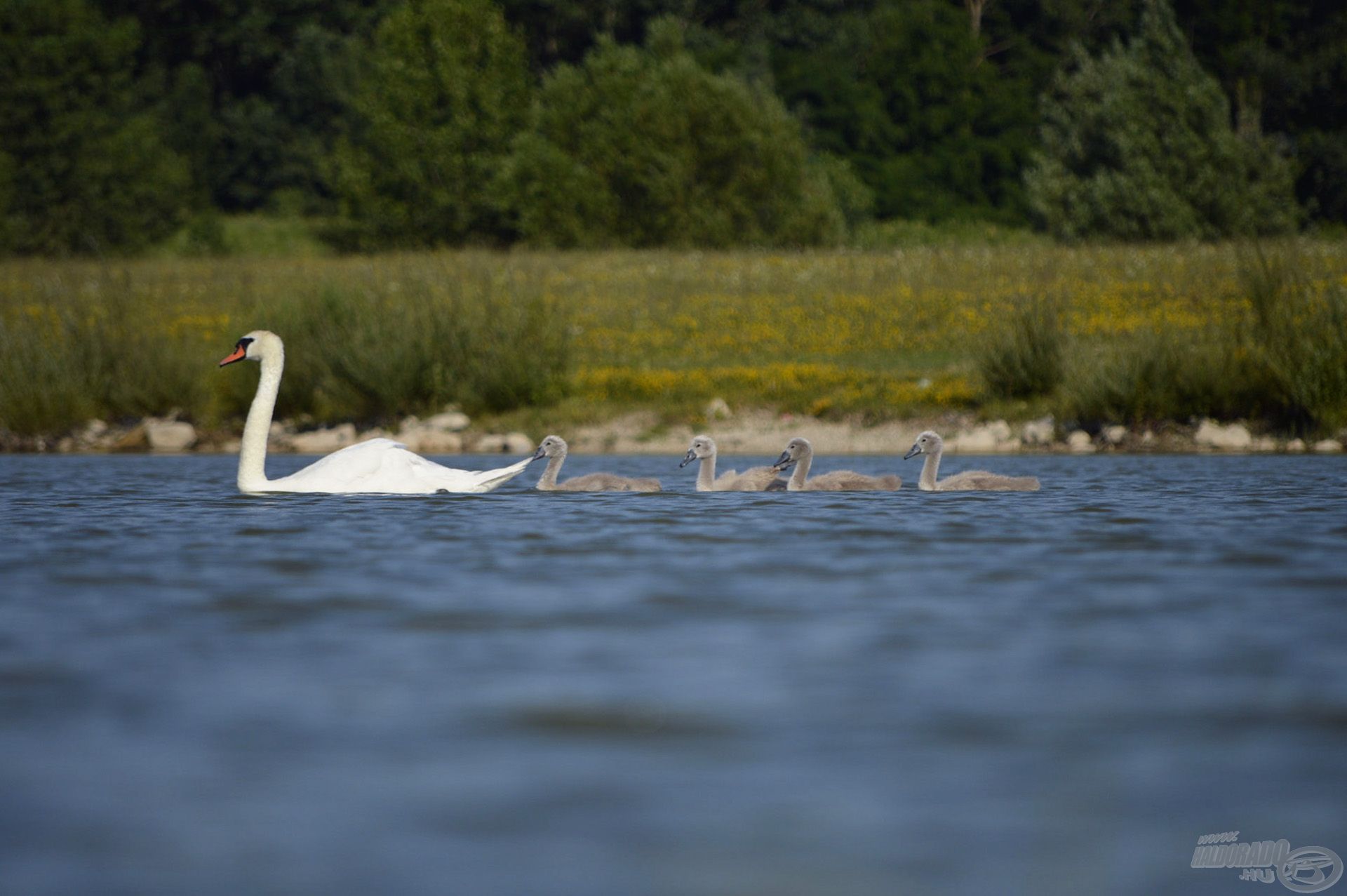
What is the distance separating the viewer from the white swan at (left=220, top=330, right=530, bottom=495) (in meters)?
11.9

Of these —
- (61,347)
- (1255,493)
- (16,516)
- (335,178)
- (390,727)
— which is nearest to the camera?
(390,727)

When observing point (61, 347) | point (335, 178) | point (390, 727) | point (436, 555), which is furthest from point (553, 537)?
point (335, 178)

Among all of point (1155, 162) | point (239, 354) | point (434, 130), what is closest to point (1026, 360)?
point (239, 354)

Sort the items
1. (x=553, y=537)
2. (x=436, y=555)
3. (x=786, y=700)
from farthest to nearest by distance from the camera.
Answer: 1. (x=553, y=537)
2. (x=436, y=555)
3. (x=786, y=700)

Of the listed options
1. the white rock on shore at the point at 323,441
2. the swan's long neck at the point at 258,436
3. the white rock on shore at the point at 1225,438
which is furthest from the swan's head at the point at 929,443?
the white rock on shore at the point at 323,441

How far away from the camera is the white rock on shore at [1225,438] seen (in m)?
19.7

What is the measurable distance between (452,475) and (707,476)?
2.23 m

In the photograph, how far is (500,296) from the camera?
86.7 ft

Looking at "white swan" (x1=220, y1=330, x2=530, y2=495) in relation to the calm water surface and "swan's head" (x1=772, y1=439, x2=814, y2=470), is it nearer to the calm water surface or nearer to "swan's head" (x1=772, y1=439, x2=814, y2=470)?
the calm water surface

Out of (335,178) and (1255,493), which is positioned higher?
(335,178)

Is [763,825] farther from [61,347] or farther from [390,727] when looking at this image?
[61,347]

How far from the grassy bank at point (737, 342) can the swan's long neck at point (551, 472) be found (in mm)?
8558

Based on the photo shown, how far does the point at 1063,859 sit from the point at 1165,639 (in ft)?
9.51

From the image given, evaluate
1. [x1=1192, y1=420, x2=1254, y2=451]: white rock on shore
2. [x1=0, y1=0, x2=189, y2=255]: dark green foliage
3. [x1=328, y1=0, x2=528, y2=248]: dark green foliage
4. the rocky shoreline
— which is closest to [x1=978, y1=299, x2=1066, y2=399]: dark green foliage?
the rocky shoreline
